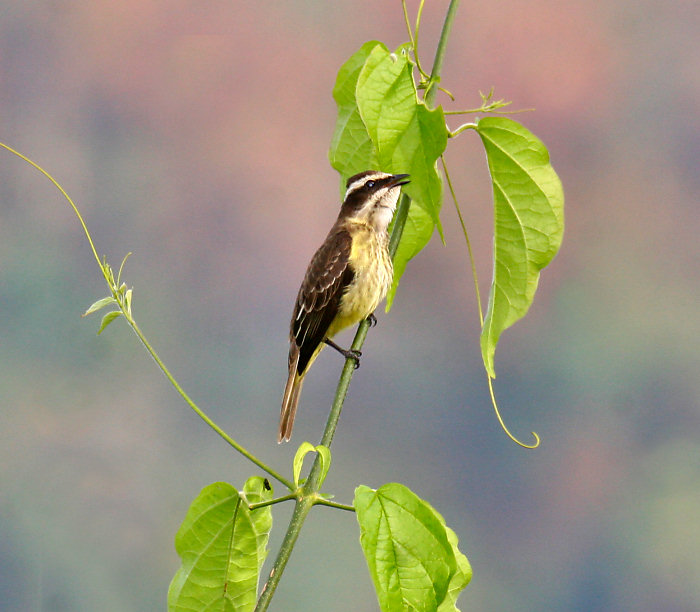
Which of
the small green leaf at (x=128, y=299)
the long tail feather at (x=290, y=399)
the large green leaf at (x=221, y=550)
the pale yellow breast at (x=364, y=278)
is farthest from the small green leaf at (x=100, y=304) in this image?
the pale yellow breast at (x=364, y=278)

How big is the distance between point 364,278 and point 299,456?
28.1 inches

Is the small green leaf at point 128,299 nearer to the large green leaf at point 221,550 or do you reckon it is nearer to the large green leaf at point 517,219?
the large green leaf at point 221,550

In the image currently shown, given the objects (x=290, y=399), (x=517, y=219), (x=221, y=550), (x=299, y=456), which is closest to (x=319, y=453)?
(x=299, y=456)

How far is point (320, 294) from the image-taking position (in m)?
1.25

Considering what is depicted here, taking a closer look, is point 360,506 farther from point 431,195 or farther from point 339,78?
point 339,78

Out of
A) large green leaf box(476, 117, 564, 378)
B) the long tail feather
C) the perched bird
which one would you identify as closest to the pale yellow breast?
the perched bird

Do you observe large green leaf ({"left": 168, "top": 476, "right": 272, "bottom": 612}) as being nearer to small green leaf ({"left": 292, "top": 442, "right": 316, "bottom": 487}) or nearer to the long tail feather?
small green leaf ({"left": 292, "top": 442, "right": 316, "bottom": 487})

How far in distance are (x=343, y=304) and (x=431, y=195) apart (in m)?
0.65

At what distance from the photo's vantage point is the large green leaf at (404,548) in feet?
1.87

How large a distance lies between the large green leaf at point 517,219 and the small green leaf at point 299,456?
0.55 feet

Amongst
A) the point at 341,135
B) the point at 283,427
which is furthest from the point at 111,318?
the point at 283,427

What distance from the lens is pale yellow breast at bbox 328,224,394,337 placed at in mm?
1263

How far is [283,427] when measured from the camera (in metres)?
1.12

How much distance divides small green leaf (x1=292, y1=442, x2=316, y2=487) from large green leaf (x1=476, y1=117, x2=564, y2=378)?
0.17m
